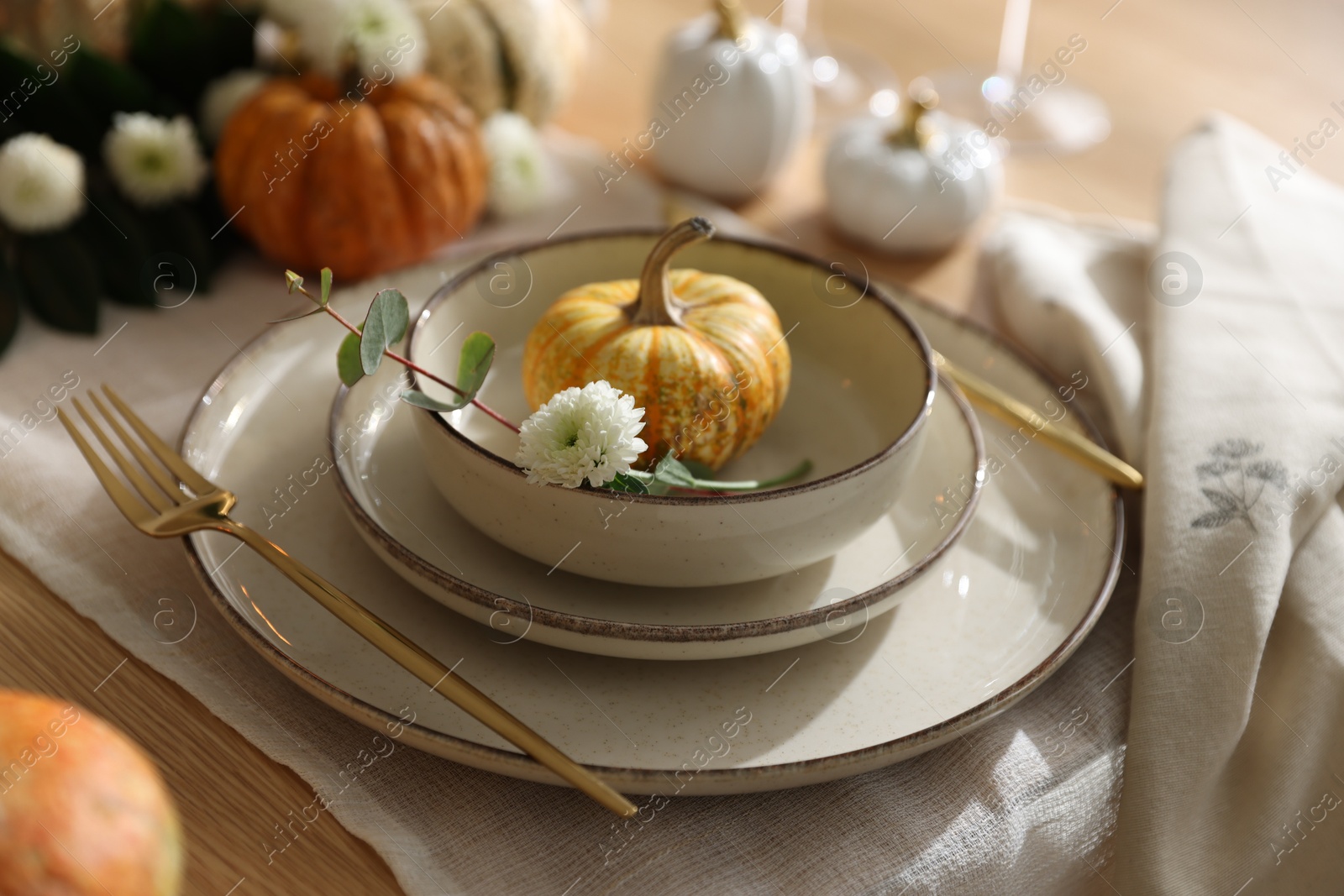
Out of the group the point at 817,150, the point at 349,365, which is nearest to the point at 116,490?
the point at 349,365

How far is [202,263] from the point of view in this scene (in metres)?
0.98

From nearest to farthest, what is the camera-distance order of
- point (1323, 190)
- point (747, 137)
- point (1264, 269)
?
1. point (1264, 269)
2. point (1323, 190)
3. point (747, 137)

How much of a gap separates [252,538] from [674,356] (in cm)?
26

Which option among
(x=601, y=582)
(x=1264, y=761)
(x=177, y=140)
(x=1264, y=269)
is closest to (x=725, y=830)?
(x=601, y=582)

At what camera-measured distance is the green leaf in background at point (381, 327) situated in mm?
583

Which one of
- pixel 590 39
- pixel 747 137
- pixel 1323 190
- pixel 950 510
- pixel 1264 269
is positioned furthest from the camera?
pixel 590 39

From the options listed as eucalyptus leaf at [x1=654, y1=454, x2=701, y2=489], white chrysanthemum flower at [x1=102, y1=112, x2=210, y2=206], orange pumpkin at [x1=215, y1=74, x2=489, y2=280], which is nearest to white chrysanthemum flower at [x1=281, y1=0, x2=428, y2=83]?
orange pumpkin at [x1=215, y1=74, x2=489, y2=280]

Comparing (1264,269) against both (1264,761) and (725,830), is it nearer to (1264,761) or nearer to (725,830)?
(1264,761)

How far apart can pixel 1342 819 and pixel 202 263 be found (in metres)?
0.95

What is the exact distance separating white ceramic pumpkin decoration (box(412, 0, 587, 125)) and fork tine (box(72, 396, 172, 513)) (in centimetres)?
59

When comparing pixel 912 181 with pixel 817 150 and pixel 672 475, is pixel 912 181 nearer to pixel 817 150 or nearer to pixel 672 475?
pixel 817 150

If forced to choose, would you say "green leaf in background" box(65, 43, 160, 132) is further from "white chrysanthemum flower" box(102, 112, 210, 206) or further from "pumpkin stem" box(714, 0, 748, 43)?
"pumpkin stem" box(714, 0, 748, 43)

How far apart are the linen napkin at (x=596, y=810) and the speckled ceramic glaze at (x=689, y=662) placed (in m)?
0.03

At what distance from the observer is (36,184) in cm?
90
